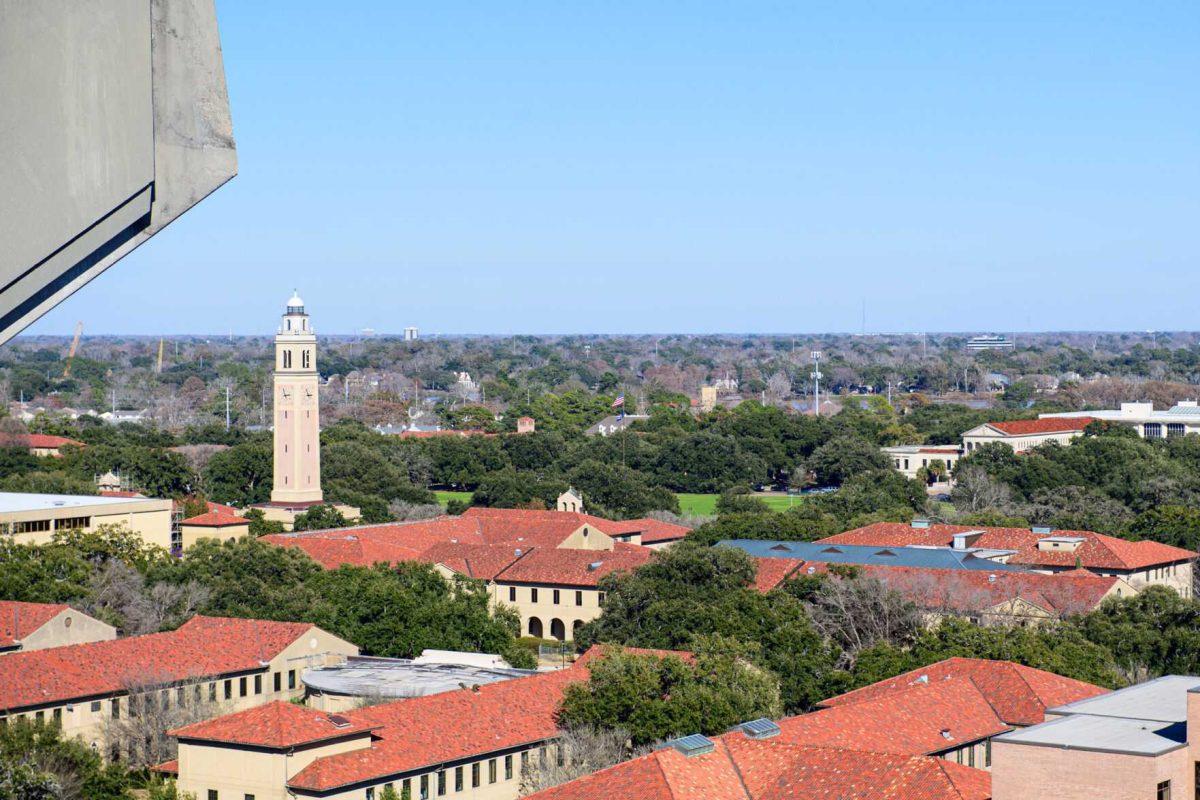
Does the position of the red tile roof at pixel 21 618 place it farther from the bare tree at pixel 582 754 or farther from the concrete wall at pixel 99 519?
the bare tree at pixel 582 754

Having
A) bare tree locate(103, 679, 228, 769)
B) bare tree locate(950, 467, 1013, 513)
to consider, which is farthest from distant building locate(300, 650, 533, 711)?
bare tree locate(950, 467, 1013, 513)

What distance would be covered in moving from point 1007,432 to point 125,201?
95.8 metres

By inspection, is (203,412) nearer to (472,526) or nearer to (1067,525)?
(472,526)

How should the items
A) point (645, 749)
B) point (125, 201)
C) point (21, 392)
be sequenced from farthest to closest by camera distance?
point (21, 392), point (645, 749), point (125, 201)

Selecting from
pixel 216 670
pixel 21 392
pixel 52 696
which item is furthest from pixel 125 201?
pixel 21 392

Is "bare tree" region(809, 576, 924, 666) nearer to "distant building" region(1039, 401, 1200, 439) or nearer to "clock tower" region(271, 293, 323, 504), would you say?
"clock tower" region(271, 293, 323, 504)

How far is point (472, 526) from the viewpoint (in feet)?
200

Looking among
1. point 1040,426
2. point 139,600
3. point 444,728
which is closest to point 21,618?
point 139,600

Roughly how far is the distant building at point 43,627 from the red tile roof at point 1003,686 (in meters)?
17.3

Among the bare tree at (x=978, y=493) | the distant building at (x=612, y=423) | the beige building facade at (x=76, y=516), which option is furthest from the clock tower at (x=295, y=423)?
the distant building at (x=612, y=423)

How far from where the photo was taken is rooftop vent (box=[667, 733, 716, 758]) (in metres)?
24.0

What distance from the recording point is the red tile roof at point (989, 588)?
40531 millimetres

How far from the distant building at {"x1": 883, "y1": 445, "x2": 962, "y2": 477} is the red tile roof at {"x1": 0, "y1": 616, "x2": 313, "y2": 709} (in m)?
63.7

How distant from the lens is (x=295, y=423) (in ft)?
221
